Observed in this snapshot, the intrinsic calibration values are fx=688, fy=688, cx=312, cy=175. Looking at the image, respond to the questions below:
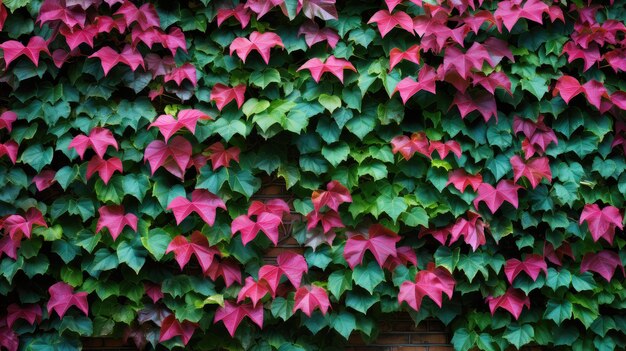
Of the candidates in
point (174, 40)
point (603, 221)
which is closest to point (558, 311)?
point (603, 221)

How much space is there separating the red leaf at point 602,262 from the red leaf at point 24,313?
7.99 ft

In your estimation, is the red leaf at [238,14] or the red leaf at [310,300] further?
the red leaf at [238,14]

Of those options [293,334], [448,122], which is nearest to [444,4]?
[448,122]

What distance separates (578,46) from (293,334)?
1.83 m

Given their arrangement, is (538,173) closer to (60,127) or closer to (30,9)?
(60,127)

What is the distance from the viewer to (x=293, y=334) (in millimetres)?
3066

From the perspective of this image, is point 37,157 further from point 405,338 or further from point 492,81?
point 492,81

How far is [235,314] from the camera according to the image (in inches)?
116

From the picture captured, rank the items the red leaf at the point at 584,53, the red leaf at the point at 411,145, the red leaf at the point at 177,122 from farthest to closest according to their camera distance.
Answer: the red leaf at the point at 584,53, the red leaf at the point at 411,145, the red leaf at the point at 177,122

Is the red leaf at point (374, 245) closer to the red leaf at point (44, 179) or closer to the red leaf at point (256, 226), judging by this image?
the red leaf at point (256, 226)

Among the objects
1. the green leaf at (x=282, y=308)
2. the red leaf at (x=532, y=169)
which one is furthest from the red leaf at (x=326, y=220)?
the red leaf at (x=532, y=169)

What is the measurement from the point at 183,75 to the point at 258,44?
0.36 m

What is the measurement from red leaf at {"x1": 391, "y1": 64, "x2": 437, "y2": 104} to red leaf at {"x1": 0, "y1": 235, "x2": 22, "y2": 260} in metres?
1.73

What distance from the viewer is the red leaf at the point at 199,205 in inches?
114
